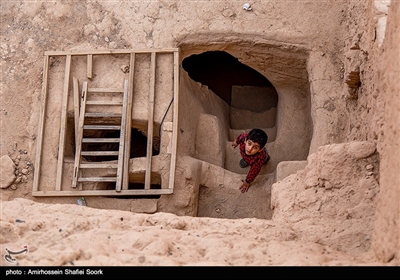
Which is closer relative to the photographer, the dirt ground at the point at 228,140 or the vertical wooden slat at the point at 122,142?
the dirt ground at the point at 228,140

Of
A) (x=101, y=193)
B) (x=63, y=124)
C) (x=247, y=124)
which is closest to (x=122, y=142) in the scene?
(x=101, y=193)

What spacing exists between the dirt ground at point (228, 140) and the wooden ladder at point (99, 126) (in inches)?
12.5

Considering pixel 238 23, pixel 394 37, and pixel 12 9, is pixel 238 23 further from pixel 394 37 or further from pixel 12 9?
pixel 394 37

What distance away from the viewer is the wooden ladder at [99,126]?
751cm

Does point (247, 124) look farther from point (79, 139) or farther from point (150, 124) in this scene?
point (79, 139)

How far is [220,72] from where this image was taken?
1023 cm

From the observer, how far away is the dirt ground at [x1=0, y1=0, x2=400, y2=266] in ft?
13.3

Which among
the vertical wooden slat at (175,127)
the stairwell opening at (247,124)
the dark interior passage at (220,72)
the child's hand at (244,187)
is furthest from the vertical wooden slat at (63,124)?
the dark interior passage at (220,72)

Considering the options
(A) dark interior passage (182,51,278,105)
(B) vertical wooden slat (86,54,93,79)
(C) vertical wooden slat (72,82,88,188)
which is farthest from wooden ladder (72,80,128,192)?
(A) dark interior passage (182,51,278,105)

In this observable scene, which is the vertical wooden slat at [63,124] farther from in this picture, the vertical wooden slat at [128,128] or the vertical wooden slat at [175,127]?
the vertical wooden slat at [175,127]

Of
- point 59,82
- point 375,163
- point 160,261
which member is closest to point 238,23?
point 59,82

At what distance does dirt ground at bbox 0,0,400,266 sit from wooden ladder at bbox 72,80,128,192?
0.32 meters

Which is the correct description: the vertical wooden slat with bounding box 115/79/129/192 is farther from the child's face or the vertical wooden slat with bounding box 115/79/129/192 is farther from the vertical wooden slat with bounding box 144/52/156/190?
the child's face

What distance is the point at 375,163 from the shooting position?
4793 millimetres
